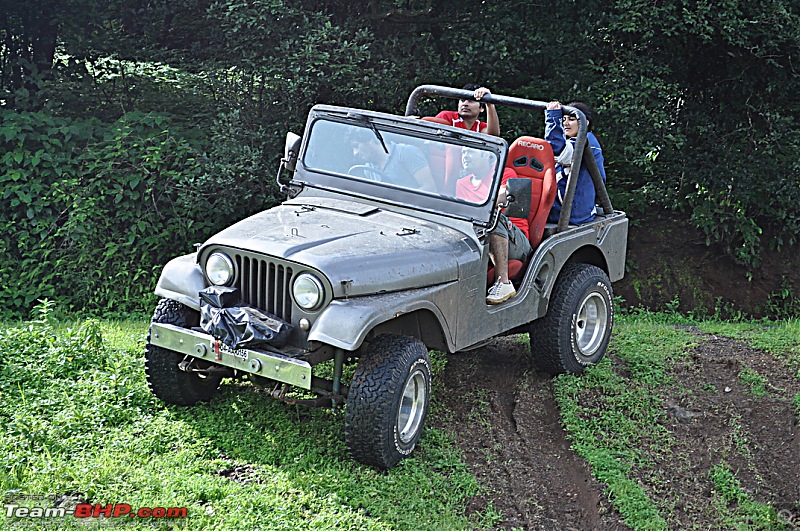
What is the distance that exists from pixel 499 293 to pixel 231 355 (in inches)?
73.9

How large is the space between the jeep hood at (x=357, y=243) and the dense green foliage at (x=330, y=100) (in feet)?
13.5

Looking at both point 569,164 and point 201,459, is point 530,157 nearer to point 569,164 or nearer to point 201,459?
point 569,164

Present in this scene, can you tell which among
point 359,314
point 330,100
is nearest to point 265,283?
point 359,314

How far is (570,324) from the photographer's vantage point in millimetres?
6762

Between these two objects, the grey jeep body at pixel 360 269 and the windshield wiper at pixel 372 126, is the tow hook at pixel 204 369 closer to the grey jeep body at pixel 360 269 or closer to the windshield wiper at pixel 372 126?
the grey jeep body at pixel 360 269

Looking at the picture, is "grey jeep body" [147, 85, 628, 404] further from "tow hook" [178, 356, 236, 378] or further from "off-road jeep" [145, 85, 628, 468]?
"tow hook" [178, 356, 236, 378]

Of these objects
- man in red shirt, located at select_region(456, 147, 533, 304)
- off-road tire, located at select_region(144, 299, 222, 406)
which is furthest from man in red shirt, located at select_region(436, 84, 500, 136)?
off-road tire, located at select_region(144, 299, 222, 406)

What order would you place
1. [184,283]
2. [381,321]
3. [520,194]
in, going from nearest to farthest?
[381,321] → [184,283] → [520,194]

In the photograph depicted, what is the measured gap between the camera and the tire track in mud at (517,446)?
5137 millimetres

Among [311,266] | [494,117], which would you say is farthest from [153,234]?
[311,266]

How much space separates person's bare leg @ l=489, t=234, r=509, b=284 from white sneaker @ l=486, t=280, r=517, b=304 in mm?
44

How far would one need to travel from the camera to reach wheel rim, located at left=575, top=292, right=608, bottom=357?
7.14 meters

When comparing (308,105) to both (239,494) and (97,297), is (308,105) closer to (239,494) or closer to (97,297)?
(97,297)

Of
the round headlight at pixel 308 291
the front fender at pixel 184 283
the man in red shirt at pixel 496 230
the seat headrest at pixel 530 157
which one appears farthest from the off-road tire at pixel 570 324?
the front fender at pixel 184 283
